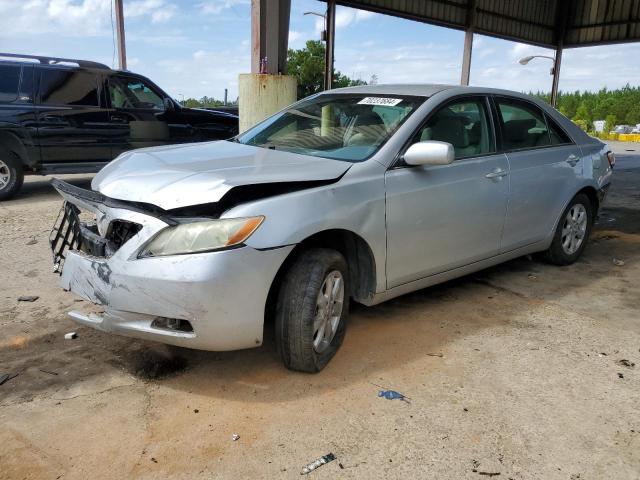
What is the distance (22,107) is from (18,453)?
21.8 feet

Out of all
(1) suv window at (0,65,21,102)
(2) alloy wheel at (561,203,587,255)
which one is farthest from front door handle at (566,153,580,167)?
(1) suv window at (0,65,21,102)

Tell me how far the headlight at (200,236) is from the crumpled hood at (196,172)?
4.8 inches

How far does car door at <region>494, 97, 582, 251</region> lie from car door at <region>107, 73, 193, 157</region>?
6026mm

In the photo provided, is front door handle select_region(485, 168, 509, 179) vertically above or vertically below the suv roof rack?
below

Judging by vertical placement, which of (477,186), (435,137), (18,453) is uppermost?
(435,137)

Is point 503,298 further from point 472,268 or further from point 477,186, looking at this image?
point 477,186

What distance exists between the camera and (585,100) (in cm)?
5200

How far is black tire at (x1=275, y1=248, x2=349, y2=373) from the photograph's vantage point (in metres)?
2.86

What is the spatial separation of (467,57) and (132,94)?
1327 cm

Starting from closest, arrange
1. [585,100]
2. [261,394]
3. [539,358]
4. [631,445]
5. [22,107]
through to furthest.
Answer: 1. [631,445]
2. [261,394]
3. [539,358]
4. [22,107]
5. [585,100]

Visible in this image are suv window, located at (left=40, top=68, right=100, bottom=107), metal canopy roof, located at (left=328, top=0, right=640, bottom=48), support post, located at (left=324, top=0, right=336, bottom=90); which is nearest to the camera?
suv window, located at (left=40, top=68, right=100, bottom=107)

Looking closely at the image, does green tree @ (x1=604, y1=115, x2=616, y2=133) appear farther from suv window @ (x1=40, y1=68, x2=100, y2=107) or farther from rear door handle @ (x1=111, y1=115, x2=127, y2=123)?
suv window @ (x1=40, y1=68, x2=100, y2=107)

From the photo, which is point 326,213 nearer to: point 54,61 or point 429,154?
point 429,154

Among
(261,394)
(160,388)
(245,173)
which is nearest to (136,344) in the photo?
(160,388)
